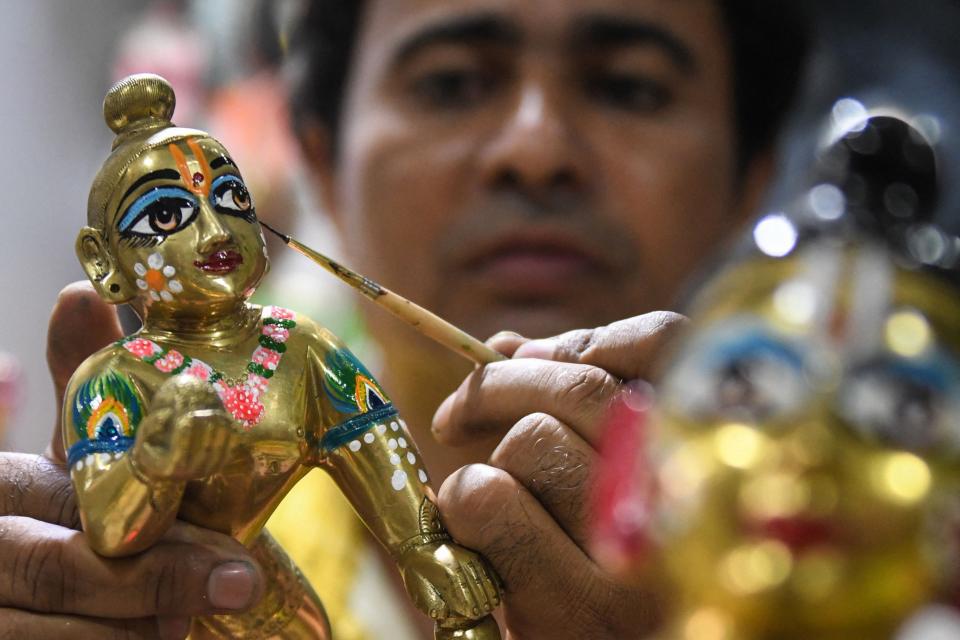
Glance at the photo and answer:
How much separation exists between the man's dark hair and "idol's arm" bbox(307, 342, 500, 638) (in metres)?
0.79

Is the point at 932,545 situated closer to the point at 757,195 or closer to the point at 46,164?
the point at 757,195

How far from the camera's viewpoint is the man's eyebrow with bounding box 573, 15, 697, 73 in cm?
112

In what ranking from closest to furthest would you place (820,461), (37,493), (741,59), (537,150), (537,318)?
(820,461)
(37,493)
(537,150)
(537,318)
(741,59)

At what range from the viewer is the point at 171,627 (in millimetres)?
658

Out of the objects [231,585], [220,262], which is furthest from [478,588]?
[220,262]

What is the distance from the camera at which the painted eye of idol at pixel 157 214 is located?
2.03 ft

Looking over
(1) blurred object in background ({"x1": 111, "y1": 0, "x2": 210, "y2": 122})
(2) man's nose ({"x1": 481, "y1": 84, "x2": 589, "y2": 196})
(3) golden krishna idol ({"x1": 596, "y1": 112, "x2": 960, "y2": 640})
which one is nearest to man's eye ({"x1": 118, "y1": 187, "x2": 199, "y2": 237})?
(3) golden krishna idol ({"x1": 596, "y1": 112, "x2": 960, "y2": 640})

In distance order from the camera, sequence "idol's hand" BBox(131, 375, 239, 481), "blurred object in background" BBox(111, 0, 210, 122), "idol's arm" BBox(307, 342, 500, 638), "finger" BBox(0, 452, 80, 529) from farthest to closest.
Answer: "blurred object in background" BBox(111, 0, 210, 122) → "finger" BBox(0, 452, 80, 529) → "idol's arm" BBox(307, 342, 500, 638) → "idol's hand" BBox(131, 375, 239, 481)

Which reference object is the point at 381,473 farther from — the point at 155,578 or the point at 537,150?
the point at 537,150

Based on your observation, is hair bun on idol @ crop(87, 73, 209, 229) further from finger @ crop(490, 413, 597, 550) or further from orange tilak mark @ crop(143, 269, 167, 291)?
finger @ crop(490, 413, 597, 550)

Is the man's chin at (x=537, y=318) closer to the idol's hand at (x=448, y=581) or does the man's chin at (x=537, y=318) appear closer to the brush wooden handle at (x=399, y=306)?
the brush wooden handle at (x=399, y=306)

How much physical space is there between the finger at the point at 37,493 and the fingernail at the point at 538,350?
355 mm

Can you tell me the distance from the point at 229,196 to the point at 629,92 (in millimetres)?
658

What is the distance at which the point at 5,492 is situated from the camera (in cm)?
78
